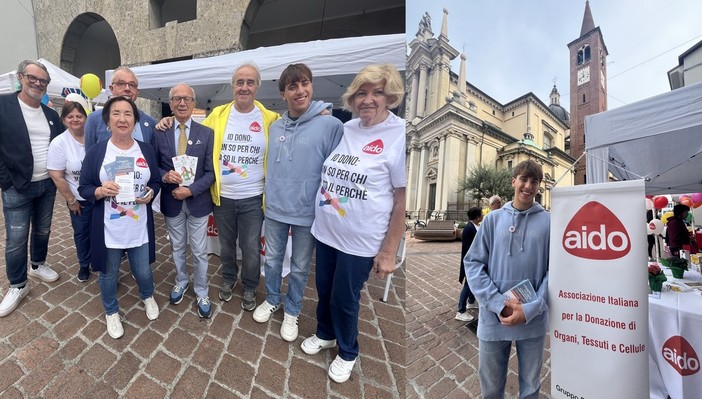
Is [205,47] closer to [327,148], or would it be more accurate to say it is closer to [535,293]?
[327,148]

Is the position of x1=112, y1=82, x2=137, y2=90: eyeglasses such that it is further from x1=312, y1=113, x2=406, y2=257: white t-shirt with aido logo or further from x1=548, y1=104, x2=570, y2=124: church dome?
x1=548, y1=104, x2=570, y2=124: church dome

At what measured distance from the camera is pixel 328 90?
204 inches

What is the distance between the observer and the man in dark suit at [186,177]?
2557 mm

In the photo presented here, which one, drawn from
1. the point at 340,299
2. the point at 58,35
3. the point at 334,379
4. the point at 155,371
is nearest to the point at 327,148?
the point at 340,299

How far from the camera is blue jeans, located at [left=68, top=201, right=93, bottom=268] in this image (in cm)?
306

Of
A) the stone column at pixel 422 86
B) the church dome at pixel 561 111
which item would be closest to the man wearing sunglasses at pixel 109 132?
the stone column at pixel 422 86

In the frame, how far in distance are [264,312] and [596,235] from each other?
7.44 ft

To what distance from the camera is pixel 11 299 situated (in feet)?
8.98

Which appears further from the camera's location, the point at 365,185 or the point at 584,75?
the point at 584,75

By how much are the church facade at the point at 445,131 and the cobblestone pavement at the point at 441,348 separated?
48.8 inches

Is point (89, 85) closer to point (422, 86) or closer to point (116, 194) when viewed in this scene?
point (116, 194)

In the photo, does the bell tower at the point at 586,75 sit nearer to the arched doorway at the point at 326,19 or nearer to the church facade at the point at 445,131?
the church facade at the point at 445,131

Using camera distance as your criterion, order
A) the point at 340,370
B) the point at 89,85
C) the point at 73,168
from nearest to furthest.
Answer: the point at 340,370 < the point at 73,168 < the point at 89,85

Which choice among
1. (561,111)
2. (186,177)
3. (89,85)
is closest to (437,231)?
(186,177)
